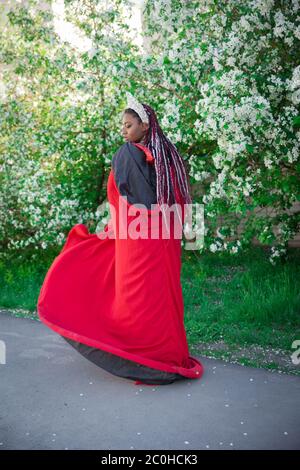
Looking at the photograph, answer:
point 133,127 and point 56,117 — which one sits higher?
point 56,117

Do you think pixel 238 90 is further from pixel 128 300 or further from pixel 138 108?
pixel 128 300

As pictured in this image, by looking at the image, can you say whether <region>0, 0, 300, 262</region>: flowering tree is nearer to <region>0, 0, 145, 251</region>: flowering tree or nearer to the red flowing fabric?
<region>0, 0, 145, 251</region>: flowering tree

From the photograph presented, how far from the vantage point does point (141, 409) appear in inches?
141

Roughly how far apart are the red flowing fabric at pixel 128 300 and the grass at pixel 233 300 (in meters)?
0.75

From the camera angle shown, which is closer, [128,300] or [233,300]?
[128,300]

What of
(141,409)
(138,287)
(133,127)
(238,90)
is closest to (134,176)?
(133,127)

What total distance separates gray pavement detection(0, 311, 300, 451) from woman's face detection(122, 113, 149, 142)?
5.51ft

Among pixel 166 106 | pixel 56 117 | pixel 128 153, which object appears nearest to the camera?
pixel 128 153

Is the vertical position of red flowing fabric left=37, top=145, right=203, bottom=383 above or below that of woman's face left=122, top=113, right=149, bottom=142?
below

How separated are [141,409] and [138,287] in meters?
0.79

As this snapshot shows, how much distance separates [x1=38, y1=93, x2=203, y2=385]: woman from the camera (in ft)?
12.9

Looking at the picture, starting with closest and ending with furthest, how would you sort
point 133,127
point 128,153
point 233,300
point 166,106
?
1. point 128,153
2. point 133,127
3. point 166,106
4. point 233,300

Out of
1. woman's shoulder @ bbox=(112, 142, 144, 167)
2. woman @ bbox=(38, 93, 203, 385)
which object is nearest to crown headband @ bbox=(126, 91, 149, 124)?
woman @ bbox=(38, 93, 203, 385)

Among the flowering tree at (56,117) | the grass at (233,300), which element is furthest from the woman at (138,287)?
the flowering tree at (56,117)
